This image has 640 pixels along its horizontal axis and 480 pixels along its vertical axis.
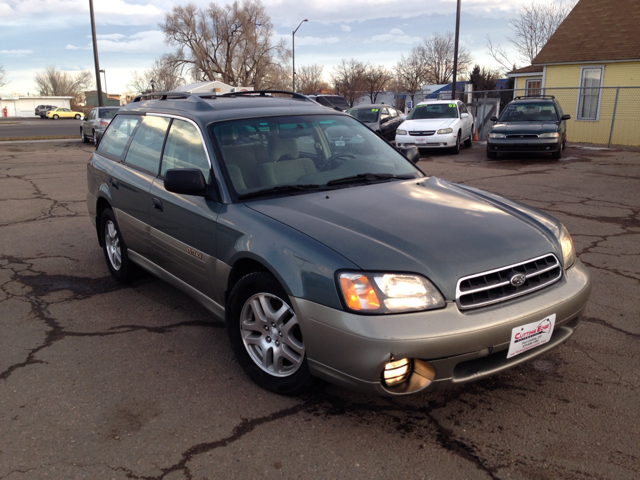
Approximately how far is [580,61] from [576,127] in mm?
2533

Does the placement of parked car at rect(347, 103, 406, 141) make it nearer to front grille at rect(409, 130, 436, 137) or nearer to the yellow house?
front grille at rect(409, 130, 436, 137)

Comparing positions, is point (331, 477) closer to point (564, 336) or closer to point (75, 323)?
point (564, 336)

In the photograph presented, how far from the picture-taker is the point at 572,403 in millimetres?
3004

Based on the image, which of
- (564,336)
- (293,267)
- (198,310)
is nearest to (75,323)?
(198,310)

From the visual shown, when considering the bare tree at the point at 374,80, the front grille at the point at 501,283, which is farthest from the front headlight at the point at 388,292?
the bare tree at the point at 374,80

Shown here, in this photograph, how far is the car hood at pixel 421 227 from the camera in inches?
105

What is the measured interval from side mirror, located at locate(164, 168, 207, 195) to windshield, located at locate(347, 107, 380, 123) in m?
16.9

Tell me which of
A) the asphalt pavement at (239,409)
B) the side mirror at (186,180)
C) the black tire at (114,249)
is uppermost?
the side mirror at (186,180)

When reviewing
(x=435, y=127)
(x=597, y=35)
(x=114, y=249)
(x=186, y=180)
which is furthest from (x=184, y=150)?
(x=597, y=35)

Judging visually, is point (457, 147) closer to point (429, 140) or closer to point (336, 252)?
point (429, 140)

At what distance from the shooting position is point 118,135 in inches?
205

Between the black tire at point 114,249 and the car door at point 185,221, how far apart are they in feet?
2.73

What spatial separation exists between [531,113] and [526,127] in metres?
0.94

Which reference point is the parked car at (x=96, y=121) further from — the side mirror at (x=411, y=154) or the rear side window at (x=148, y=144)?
the side mirror at (x=411, y=154)
